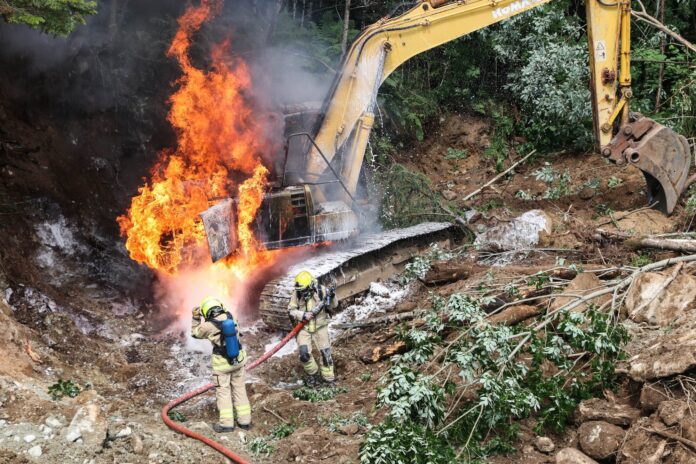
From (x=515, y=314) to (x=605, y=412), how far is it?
2023mm

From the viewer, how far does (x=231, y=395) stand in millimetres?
7004

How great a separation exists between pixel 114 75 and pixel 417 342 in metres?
8.84

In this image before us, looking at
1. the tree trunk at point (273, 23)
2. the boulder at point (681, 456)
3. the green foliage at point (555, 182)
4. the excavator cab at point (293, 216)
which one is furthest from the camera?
the tree trunk at point (273, 23)

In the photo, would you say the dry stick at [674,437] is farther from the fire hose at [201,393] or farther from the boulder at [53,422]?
the boulder at [53,422]

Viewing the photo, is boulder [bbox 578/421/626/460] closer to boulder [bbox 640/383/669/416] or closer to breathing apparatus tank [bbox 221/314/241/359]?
boulder [bbox 640/383/669/416]

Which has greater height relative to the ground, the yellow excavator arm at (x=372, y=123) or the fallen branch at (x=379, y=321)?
the yellow excavator arm at (x=372, y=123)

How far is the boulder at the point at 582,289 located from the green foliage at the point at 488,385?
543 millimetres

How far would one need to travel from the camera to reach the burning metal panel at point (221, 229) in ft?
28.9

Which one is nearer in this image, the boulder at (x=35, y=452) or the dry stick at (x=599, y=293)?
the boulder at (x=35, y=452)

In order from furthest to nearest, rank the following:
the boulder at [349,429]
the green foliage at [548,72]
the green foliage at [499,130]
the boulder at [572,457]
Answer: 1. the green foliage at [499,130]
2. the green foliage at [548,72]
3. the boulder at [349,429]
4. the boulder at [572,457]

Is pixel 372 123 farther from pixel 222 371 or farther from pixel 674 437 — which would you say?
pixel 674 437

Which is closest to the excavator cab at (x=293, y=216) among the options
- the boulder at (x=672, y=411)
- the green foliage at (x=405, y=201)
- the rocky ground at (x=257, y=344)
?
the rocky ground at (x=257, y=344)

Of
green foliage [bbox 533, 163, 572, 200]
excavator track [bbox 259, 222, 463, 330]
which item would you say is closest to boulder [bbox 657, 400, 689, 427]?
excavator track [bbox 259, 222, 463, 330]

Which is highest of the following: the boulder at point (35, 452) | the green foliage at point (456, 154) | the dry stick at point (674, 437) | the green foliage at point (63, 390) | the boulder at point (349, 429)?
the green foliage at point (456, 154)
